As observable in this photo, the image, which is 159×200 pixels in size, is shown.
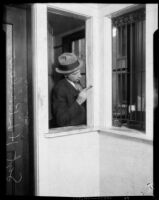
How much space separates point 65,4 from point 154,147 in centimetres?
183

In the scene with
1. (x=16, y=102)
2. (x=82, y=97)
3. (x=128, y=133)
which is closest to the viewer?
(x=16, y=102)

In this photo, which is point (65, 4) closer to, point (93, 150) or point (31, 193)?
point (93, 150)

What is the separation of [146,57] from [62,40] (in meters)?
1.11

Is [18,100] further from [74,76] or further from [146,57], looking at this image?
[146,57]

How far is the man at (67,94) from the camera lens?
102 inches

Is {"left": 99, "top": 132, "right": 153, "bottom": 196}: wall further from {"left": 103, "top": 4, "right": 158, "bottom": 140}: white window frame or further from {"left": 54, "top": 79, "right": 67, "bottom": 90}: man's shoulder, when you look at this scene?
{"left": 54, "top": 79, "right": 67, "bottom": 90}: man's shoulder

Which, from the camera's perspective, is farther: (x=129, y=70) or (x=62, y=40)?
(x=62, y=40)

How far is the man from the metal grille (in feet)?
1.53

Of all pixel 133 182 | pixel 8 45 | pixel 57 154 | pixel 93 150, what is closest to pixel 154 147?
pixel 133 182

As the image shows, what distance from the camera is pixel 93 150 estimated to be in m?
2.86

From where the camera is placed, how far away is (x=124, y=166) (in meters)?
2.61

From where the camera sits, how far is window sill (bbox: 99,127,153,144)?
2350mm

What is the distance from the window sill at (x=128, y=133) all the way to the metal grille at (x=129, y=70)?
0.10 meters

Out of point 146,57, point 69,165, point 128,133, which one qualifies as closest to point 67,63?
point 146,57
